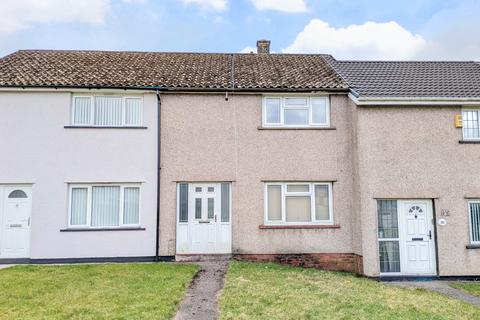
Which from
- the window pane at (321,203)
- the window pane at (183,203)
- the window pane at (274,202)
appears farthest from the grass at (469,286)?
the window pane at (183,203)

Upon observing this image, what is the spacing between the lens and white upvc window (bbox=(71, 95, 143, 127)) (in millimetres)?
12664

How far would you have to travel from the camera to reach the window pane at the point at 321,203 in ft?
41.4

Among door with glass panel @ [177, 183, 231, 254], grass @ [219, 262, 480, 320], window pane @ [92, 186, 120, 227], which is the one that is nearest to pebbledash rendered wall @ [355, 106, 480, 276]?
grass @ [219, 262, 480, 320]

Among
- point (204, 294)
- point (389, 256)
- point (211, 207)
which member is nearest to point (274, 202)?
point (211, 207)

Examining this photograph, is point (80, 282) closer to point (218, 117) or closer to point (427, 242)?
point (218, 117)

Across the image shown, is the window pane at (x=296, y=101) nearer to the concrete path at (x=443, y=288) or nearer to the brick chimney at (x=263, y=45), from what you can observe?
the concrete path at (x=443, y=288)

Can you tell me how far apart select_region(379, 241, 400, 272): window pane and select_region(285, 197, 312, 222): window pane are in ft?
7.63

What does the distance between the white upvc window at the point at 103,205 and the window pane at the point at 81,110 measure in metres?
2.09

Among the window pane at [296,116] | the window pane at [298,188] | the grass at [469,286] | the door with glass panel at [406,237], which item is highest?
the window pane at [296,116]

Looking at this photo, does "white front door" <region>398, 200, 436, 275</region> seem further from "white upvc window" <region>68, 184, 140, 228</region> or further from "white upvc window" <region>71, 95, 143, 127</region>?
"white upvc window" <region>71, 95, 143, 127</region>

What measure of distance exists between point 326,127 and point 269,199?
2.98m

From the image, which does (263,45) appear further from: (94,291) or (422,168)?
(94,291)

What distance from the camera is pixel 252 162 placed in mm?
12648

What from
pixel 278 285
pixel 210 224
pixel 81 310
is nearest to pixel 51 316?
pixel 81 310
